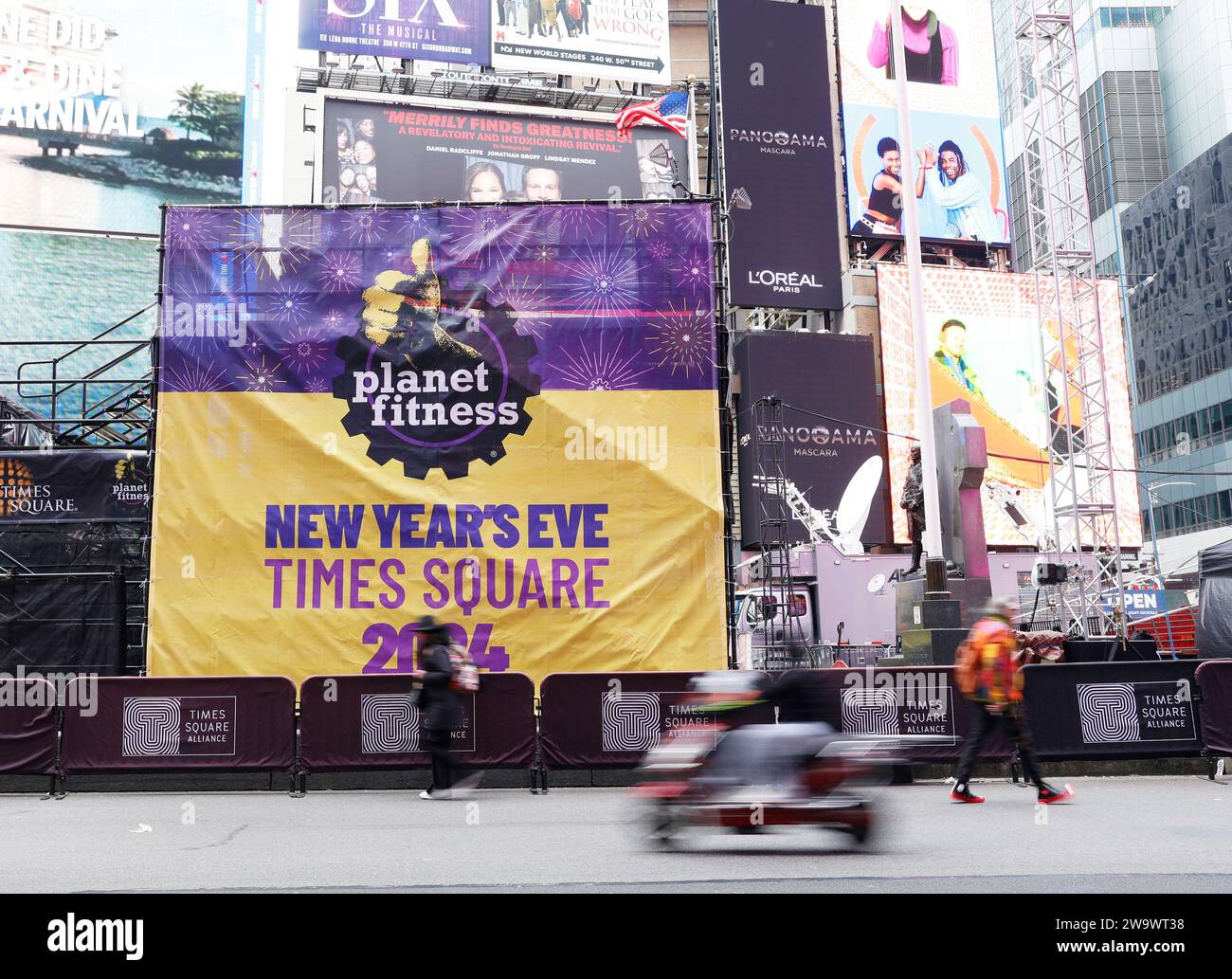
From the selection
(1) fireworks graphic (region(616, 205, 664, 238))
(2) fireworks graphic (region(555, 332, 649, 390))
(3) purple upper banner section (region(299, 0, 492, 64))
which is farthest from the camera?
(3) purple upper banner section (region(299, 0, 492, 64))

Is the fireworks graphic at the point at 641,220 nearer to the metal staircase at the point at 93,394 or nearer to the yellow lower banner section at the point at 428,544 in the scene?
the yellow lower banner section at the point at 428,544

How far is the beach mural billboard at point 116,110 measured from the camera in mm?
49750

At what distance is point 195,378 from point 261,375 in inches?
34.6

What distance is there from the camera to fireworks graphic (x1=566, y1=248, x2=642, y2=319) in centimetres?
1630

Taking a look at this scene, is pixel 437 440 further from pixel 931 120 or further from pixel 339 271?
pixel 931 120

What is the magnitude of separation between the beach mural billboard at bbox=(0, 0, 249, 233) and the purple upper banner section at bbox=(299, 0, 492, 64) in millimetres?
11752

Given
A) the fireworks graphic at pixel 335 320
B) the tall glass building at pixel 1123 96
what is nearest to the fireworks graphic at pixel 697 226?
the fireworks graphic at pixel 335 320

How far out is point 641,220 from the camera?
16578mm

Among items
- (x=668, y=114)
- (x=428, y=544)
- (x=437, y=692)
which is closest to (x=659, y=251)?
(x=428, y=544)

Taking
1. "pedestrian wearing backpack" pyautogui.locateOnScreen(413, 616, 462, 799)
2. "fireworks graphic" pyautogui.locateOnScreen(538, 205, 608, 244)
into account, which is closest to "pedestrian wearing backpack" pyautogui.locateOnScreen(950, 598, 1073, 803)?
"pedestrian wearing backpack" pyautogui.locateOnScreen(413, 616, 462, 799)

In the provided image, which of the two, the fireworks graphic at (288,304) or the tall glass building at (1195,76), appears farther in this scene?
the tall glass building at (1195,76)

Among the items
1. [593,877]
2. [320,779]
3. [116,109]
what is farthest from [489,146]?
[593,877]

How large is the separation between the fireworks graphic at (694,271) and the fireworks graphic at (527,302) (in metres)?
1.95

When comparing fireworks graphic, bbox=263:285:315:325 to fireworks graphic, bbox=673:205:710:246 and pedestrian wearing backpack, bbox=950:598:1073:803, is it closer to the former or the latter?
fireworks graphic, bbox=673:205:710:246
